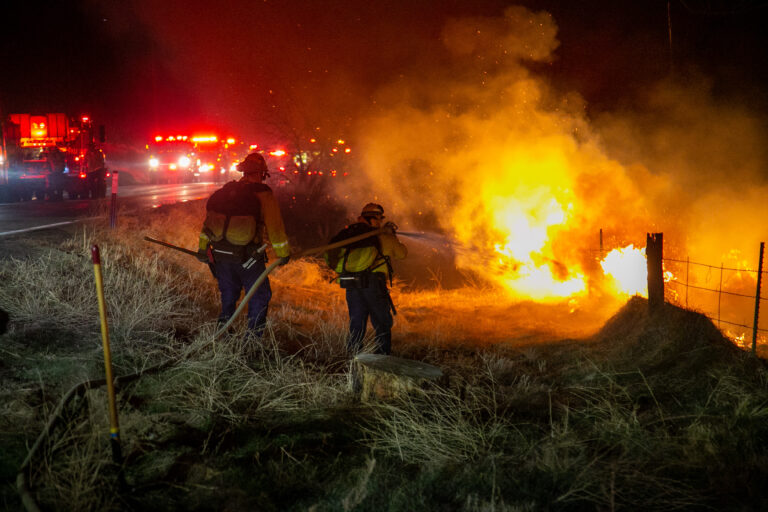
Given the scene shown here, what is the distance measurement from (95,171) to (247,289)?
675 inches

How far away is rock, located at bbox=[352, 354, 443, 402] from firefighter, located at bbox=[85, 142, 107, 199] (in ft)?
60.0

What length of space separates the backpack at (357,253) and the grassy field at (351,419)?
2.59 feet

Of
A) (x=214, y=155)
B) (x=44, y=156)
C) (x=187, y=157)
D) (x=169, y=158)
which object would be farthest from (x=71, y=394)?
(x=214, y=155)

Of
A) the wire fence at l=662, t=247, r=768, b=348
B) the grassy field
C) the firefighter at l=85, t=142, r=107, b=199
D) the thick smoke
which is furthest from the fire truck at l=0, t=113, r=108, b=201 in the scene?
the wire fence at l=662, t=247, r=768, b=348

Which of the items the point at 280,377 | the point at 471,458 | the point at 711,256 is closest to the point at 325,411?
the point at 280,377

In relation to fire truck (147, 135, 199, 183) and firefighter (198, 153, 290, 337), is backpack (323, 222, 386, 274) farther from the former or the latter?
fire truck (147, 135, 199, 183)

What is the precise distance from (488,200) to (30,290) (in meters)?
8.99

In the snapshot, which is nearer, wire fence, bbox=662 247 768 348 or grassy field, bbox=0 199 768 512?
grassy field, bbox=0 199 768 512

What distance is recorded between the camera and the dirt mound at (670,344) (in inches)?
195

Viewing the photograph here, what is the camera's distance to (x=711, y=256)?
46.5ft

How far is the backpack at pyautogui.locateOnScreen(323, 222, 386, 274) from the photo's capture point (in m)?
5.64

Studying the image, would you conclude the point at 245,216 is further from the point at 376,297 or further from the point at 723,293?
the point at 723,293

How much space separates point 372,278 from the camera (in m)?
5.66

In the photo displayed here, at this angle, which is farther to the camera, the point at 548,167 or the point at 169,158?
the point at 169,158
